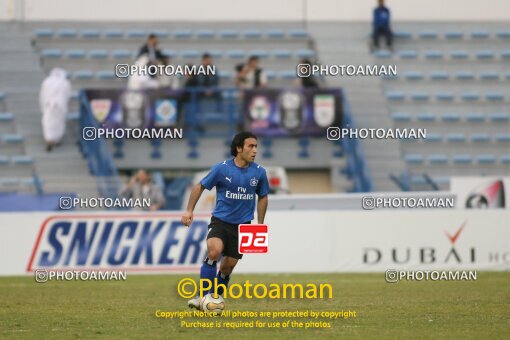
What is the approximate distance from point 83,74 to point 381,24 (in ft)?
24.0

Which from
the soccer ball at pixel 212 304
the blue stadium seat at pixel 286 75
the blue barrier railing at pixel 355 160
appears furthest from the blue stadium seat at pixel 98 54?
the soccer ball at pixel 212 304

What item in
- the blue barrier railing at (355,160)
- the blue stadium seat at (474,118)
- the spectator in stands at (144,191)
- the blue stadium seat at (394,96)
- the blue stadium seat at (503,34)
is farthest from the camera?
the blue stadium seat at (503,34)

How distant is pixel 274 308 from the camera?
14.2 m

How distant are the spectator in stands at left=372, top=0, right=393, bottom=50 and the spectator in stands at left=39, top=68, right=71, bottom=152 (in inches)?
307

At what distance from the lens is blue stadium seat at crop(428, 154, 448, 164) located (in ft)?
95.8

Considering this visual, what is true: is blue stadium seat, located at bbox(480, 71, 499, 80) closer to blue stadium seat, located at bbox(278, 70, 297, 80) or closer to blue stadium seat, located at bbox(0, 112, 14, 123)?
blue stadium seat, located at bbox(278, 70, 297, 80)

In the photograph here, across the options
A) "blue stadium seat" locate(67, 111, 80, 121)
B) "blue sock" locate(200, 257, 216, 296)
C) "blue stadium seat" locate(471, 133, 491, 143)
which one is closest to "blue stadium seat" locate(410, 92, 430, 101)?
"blue stadium seat" locate(471, 133, 491, 143)

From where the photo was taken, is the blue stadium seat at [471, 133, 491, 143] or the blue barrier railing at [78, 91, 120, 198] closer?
the blue barrier railing at [78, 91, 120, 198]

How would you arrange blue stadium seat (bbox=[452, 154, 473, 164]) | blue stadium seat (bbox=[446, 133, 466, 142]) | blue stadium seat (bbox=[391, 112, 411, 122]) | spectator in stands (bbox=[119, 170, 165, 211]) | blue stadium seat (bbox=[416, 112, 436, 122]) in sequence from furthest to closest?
blue stadium seat (bbox=[416, 112, 436, 122]), blue stadium seat (bbox=[391, 112, 411, 122]), blue stadium seat (bbox=[446, 133, 466, 142]), blue stadium seat (bbox=[452, 154, 473, 164]), spectator in stands (bbox=[119, 170, 165, 211])

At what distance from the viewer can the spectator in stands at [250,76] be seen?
28.8 metres

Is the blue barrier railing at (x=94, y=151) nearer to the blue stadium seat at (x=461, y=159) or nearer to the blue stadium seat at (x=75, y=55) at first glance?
the blue stadium seat at (x=75, y=55)

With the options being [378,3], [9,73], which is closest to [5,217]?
[9,73]

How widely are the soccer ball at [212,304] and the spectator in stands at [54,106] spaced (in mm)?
15449

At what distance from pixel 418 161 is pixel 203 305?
16.5m
